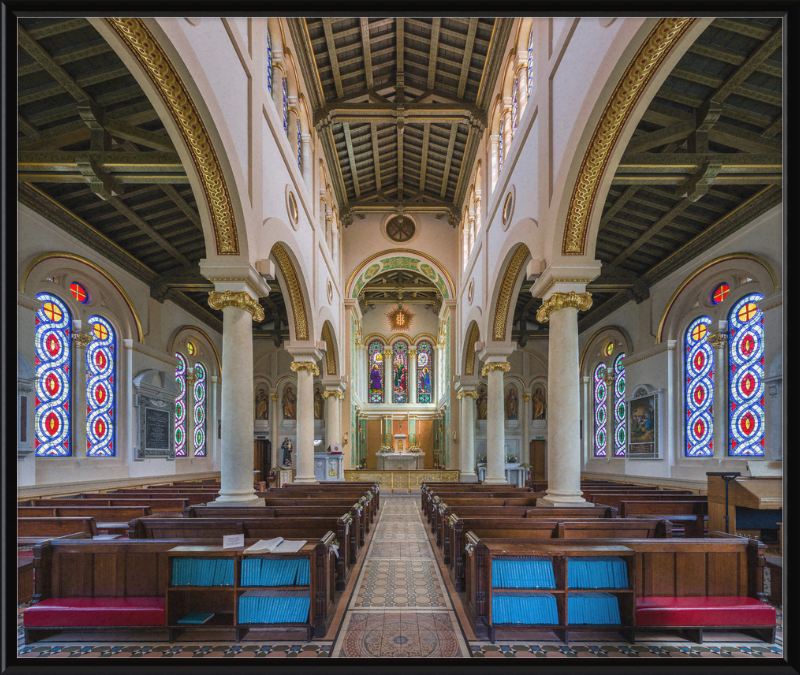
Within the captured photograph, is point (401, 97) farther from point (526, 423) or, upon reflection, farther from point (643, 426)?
point (526, 423)

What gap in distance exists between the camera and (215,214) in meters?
7.73

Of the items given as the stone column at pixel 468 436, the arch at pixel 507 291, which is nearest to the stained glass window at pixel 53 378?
the arch at pixel 507 291

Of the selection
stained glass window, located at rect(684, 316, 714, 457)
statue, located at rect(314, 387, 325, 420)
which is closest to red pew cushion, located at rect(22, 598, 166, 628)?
stained glass window, located at rect(684, 316, 714, 457)

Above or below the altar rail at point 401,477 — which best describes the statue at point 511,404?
above

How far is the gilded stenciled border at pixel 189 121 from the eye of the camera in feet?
17.7

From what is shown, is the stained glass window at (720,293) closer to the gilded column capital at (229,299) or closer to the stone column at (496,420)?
the stone column at (496,420)

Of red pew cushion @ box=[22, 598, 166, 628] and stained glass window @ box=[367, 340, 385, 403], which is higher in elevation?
stained glass window @ box=[367, 340, 385, 403]

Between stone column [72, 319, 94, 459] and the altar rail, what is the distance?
8.49m

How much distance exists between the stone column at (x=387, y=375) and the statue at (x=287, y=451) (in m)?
6.62

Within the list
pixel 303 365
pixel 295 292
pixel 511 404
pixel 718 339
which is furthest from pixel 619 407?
pixel 295 292

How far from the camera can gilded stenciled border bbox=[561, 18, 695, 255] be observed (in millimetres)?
5352

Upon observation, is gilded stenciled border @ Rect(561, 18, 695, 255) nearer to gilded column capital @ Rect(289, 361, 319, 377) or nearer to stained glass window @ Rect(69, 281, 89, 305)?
gilded column capital @ Rect(289, 361, 319, 377)

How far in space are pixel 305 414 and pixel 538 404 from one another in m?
13.3

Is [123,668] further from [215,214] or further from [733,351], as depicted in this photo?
[733,351]
